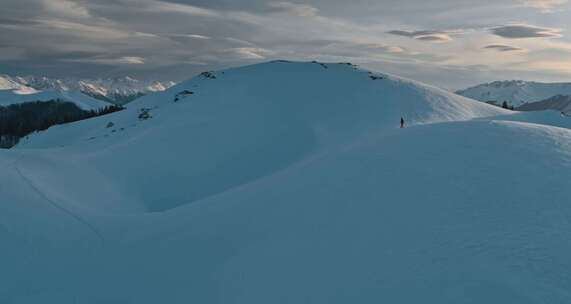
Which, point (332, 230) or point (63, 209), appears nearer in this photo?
point (332, 230)

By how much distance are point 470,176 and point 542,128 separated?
9.12m

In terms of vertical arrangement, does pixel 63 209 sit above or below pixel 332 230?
below

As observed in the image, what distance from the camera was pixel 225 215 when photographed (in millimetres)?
17906

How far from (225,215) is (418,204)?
8.02m

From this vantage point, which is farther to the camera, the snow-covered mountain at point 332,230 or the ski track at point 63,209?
the ski track at point 63,209

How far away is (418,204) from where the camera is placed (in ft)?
46.9

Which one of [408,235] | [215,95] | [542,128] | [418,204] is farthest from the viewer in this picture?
[215,95]

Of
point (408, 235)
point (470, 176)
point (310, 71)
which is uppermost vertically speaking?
point (310, 71)

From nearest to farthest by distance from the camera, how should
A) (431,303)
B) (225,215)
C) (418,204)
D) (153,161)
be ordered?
(431,303), (418,204), (225,215), (153,161)

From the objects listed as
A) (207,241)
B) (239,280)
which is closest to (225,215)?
(207,241)

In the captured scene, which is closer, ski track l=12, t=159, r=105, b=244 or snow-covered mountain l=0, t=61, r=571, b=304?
snow-covered mountain l=0, t=61, r=571, b=304

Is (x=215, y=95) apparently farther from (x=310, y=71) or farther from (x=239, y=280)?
(x=239, y=280)

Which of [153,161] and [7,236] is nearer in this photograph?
[7,236]

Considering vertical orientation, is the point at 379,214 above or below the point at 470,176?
below
